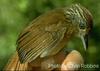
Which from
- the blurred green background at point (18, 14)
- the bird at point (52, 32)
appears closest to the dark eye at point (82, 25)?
the bird at point (52, 32)

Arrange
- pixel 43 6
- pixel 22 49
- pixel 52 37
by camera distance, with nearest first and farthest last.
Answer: pixel 22 49
pixel 52 37
pixel 43 6

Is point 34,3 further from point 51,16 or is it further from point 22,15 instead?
point 51,16

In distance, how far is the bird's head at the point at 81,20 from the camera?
3.85 feet

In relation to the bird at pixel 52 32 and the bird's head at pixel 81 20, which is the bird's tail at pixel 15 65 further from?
the bird's head at pixel 81 20

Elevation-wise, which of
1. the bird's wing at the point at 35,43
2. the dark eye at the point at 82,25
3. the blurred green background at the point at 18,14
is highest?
the blurred green background at the point at 18,14

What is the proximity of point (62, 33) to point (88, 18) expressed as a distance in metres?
0.12

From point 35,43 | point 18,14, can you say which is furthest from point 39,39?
point 18,14

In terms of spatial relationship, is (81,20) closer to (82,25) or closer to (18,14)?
(82,25)

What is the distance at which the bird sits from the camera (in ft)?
3.71

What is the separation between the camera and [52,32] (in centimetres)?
122

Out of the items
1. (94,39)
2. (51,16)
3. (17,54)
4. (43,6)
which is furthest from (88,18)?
(94,39)

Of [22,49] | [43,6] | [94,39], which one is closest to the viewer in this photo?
[22,49]

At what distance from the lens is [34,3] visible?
7.72 feet

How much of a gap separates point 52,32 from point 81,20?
0.09 metres
